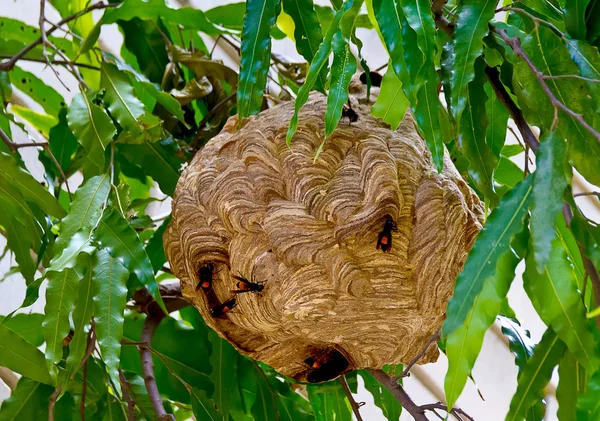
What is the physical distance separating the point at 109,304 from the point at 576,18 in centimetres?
65

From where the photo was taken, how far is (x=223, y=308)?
3.73 feet

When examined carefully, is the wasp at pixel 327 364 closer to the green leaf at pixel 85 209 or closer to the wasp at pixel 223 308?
the wasp at pixel 223 308

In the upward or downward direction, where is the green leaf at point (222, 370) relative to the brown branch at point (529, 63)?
downward

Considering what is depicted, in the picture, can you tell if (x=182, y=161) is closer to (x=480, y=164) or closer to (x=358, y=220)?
(x=358, y=220)

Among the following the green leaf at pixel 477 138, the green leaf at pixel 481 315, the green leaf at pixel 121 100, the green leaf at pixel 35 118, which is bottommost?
the green leaf at pixel 481 315

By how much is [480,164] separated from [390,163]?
0.47ft

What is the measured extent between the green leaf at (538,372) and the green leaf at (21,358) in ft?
2.37

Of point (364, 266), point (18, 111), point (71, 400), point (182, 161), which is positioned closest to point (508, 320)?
point (364, 266)

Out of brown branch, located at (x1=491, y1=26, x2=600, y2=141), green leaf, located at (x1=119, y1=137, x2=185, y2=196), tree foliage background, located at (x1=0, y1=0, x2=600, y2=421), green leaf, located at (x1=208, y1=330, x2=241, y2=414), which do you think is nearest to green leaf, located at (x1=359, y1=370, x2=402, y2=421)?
tree foliage background, located at (x1=0, y1=0, x2=600, y2=421)

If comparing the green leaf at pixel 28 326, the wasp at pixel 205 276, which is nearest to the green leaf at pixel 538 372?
the wasp at pixel 205 276

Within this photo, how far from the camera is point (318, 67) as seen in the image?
92 cm

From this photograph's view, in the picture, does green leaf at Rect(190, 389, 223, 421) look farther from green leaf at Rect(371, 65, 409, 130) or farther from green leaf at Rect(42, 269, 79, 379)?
green leaf at Rect(371, 65, 409, 130)

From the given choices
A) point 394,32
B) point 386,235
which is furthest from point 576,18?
point 386,235

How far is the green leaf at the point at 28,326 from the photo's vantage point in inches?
62.6
